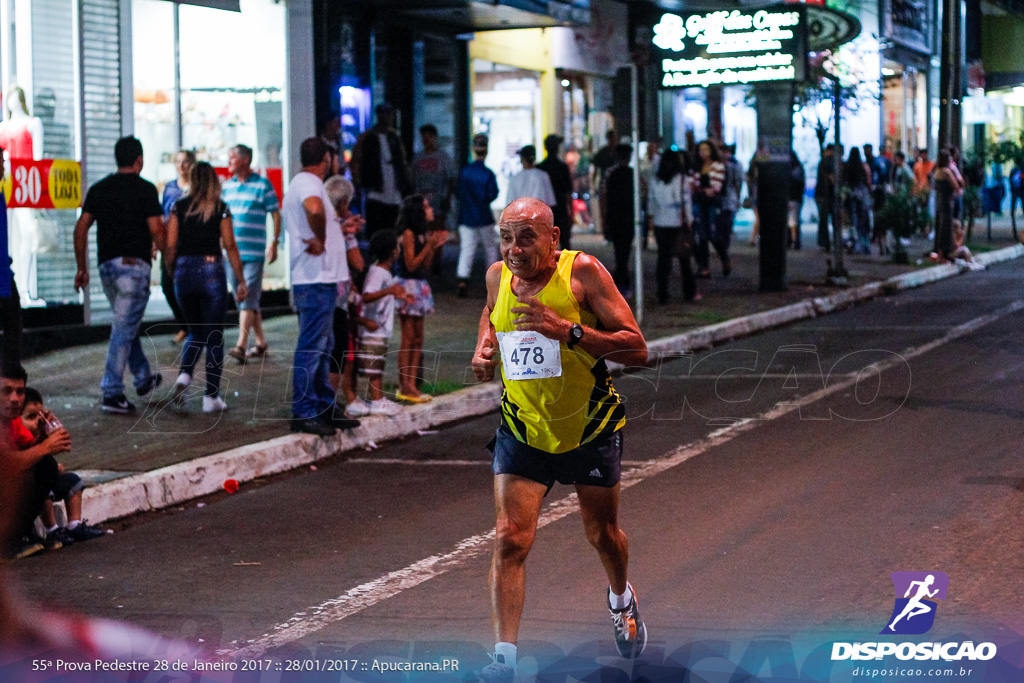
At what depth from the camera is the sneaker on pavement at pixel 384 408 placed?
1009 cm

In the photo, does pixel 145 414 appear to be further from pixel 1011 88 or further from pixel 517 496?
pixel 1011 88

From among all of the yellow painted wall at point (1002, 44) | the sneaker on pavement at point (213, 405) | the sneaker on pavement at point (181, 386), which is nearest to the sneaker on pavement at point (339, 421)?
the sneaker on pavement at point (213, 405)

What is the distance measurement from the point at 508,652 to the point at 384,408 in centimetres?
563

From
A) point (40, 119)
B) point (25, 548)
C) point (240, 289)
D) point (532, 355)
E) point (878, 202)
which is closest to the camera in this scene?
point (532, 355)

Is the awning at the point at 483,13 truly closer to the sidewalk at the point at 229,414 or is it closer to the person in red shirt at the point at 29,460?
the sidewalk at the point at 229,414

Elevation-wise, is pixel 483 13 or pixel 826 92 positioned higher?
pixel 483 13

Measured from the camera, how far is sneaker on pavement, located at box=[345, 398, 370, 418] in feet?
33.0

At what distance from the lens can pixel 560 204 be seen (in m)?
17.3

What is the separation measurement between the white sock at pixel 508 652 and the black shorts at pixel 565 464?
2.00 feet

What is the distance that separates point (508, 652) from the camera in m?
4.62

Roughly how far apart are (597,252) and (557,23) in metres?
4.38

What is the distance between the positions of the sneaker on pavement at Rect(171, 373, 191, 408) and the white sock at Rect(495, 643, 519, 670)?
6.42m

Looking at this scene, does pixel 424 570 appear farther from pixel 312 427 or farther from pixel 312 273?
pixel 312 273

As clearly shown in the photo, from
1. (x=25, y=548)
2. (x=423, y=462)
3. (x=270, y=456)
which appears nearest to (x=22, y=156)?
(x=270, y=456)
